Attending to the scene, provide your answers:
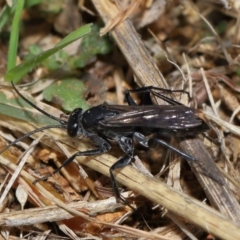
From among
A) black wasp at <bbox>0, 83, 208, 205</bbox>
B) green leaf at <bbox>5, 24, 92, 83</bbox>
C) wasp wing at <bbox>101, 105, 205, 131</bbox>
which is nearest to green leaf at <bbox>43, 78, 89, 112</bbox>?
black wasp at <bbox>0, 83, 208, 205</bbox>

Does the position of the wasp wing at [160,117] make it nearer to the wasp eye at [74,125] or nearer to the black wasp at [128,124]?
the black wasp at [128,124]

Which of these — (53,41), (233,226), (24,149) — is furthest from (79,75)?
(233,226)

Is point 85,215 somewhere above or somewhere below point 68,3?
below

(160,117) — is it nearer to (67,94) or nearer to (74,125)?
(74,125)

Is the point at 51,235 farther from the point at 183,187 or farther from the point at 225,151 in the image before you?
the point at 225,151

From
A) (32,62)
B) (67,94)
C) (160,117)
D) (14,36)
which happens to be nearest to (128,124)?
(160,117)

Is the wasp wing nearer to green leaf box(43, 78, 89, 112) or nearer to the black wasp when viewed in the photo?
the black wasp
